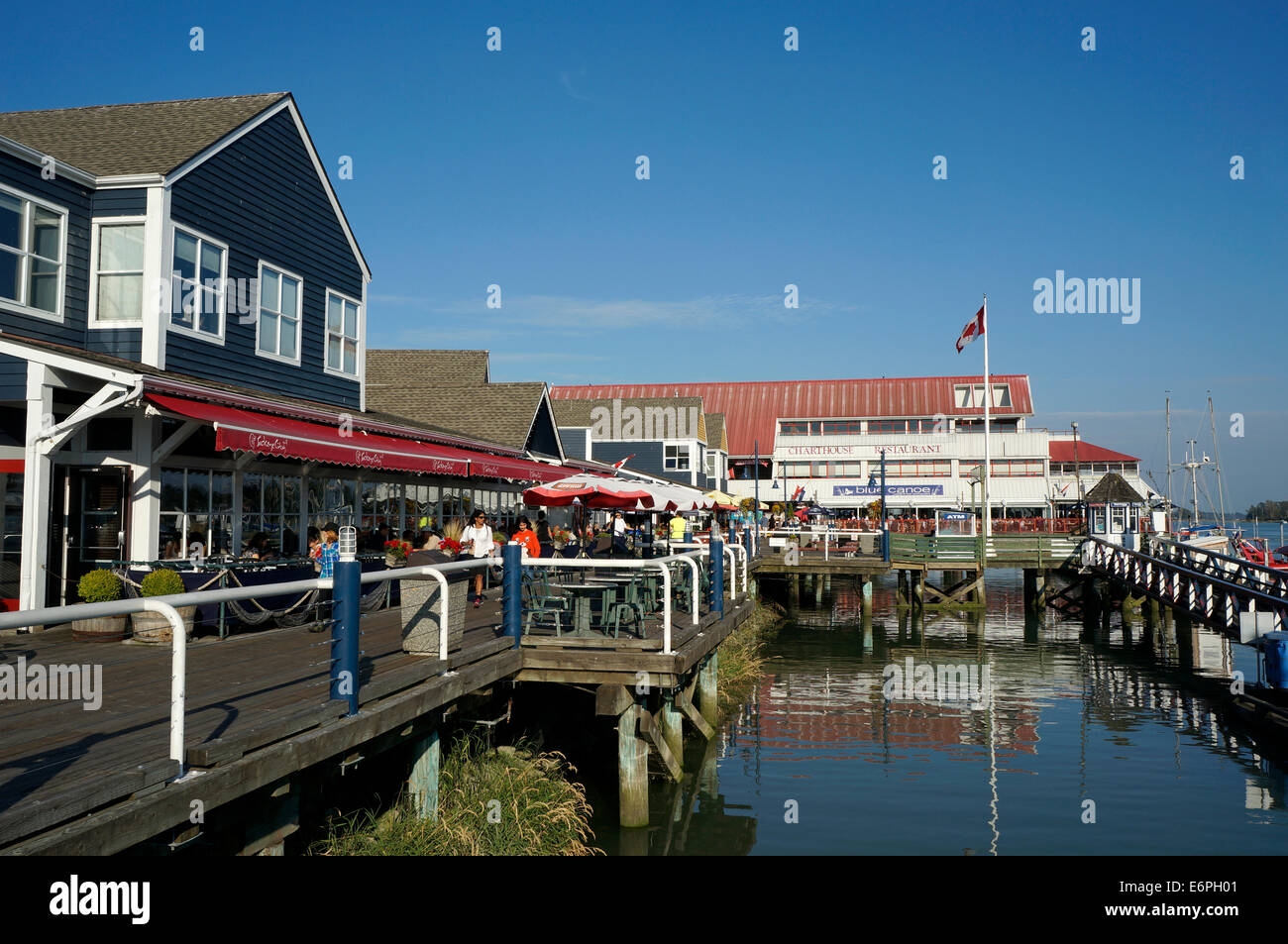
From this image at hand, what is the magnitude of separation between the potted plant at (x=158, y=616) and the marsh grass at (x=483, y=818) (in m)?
3.22

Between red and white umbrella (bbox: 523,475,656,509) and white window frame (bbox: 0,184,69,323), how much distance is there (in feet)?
24.6

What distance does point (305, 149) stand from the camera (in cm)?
1841

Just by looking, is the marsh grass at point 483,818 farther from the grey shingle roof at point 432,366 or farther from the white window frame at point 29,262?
the grey shingle roof at point 432,366

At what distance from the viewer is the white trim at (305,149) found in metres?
14.8

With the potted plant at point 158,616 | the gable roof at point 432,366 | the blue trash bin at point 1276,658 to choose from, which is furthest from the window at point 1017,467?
the potted plant at point 158,616

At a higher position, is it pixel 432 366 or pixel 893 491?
pixel 432 366

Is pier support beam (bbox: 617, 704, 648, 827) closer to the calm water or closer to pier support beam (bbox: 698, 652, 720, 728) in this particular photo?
the calm water

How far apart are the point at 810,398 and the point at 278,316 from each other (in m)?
57.4

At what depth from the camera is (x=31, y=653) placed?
369 inches

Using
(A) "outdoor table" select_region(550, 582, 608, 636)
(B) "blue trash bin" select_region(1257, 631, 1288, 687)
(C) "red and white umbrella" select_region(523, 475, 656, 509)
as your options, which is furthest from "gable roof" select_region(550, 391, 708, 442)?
(A) "outdoor table" select_region(550, 582, 608, 636)

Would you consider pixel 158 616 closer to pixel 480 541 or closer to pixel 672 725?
pixel 480 541

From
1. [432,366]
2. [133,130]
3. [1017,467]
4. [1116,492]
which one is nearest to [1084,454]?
[1017,467]
